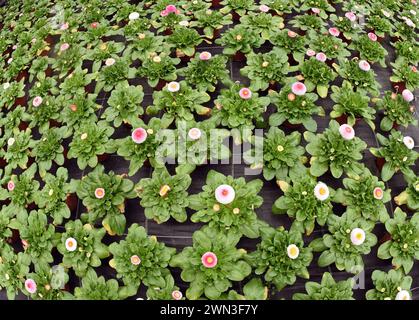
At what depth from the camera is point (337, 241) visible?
241cm

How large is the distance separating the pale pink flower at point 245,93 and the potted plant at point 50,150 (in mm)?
1396

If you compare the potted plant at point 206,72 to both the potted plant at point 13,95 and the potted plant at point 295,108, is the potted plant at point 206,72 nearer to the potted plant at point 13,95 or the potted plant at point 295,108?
the potted plant at point 295,108

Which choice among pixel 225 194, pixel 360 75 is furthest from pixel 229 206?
pixel 360 75

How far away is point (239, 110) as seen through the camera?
2.80 meters

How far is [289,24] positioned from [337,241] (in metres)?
2.12

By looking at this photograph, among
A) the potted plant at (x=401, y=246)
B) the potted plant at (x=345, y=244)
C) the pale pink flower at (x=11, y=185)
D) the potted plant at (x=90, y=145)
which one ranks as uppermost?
the potted plant at (x=90, y=145)

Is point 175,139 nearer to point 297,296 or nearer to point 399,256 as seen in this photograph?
point 297,296

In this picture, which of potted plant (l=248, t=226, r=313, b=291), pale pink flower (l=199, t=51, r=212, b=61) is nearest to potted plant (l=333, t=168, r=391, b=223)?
potted plant (l=248, t=226, r=313, b=291)

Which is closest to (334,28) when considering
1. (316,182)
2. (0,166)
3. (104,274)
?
(316,182)

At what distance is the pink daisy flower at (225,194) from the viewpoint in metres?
2.35

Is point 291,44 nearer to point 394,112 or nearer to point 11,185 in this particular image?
point 394,112

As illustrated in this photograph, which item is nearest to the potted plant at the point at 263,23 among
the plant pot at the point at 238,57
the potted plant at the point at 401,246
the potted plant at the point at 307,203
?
the plant pot at the point at 238,57

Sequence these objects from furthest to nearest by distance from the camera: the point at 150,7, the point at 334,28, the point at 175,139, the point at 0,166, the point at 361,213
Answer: the point at 150,7 < the point at 334,28 < the point at 0,166 < the point at 175,139 < the point at 361,213

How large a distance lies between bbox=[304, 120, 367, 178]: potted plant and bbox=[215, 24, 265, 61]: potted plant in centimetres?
107
